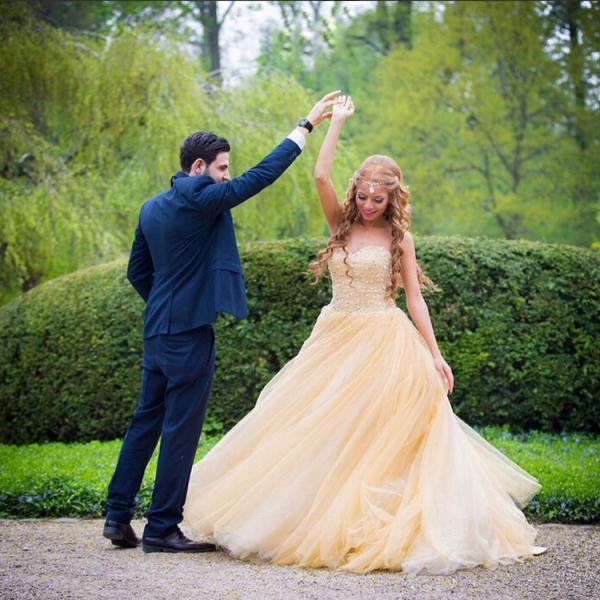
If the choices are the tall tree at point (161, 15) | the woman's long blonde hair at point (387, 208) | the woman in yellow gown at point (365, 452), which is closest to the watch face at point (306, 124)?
the woman in yellow gown at point (365, 452)

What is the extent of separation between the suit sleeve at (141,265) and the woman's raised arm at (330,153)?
99 centimetres

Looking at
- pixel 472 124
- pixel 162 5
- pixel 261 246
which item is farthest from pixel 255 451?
pixel 162 5

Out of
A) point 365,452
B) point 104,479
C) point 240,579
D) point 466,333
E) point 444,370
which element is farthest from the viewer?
point 466,333

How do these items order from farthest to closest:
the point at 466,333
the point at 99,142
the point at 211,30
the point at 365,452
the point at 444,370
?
the point at 211,30, the point at 99,142, the point at 466,333, the point at 444,370, the point at 365,452

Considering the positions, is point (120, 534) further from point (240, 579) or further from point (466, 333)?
point (466, 333)

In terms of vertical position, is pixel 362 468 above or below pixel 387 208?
below

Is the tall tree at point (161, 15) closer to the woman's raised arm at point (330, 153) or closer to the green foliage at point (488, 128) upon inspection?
the green foliage at point (488, 128)

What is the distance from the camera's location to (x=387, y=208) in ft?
14.9

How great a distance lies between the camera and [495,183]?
61.9ft

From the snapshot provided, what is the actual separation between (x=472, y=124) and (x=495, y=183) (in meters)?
1.44

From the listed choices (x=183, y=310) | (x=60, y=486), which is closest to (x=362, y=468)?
(x=183, y=310)

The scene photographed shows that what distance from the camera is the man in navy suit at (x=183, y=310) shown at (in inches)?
159

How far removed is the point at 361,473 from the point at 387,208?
1.45 metres

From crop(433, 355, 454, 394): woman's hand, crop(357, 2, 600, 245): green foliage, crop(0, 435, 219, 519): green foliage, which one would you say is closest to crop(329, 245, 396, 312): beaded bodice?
crop(433, 355, 454, 394): woman's hand
